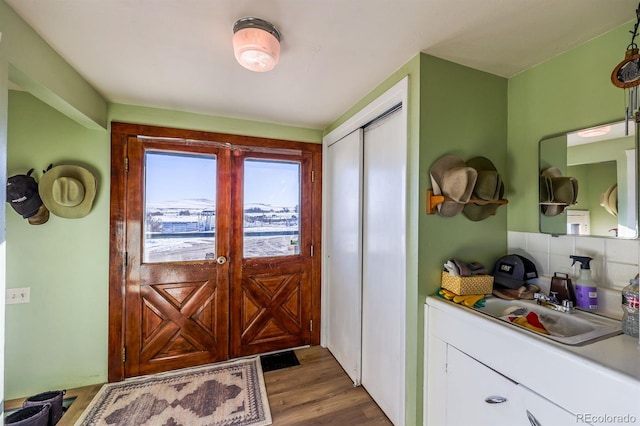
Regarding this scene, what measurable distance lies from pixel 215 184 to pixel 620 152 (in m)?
2.60

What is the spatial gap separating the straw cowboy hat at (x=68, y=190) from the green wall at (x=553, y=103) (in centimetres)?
299

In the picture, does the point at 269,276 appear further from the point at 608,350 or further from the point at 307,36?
the point at 608,350

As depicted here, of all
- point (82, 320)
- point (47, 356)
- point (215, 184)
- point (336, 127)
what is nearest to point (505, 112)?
point (336, 127)

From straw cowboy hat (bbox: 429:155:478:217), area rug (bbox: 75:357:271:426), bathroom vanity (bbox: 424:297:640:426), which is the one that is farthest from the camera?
area rug (bbox: 75:357:271:426)

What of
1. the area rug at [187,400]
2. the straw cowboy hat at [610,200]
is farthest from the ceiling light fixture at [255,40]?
the area rug at [187,400]

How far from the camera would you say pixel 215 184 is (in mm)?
2309

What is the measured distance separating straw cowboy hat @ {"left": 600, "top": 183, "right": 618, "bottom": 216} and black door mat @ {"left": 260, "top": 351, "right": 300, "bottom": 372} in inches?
93.7

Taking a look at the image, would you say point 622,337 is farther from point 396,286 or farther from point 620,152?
point 396,286

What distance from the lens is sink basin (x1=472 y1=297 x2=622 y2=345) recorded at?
3.26 feet

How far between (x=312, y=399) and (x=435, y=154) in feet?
6.23

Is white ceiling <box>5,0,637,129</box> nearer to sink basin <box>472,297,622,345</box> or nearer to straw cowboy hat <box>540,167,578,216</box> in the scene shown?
straw cowboy hat <box>540,167,578,216</box>

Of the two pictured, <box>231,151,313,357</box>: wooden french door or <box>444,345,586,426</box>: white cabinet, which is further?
<box>231,151,313,357</box>: wooden french door

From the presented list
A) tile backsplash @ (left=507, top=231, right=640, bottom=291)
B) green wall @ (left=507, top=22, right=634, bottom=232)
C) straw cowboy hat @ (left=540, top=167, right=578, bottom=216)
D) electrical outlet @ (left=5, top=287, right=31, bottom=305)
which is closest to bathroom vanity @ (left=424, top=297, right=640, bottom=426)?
tile backsplash @ (left=507, top=231, right=640, bottom=291)

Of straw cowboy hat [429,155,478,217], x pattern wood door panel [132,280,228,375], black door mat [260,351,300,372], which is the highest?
straw cowboy hat [429,155,478,217]
